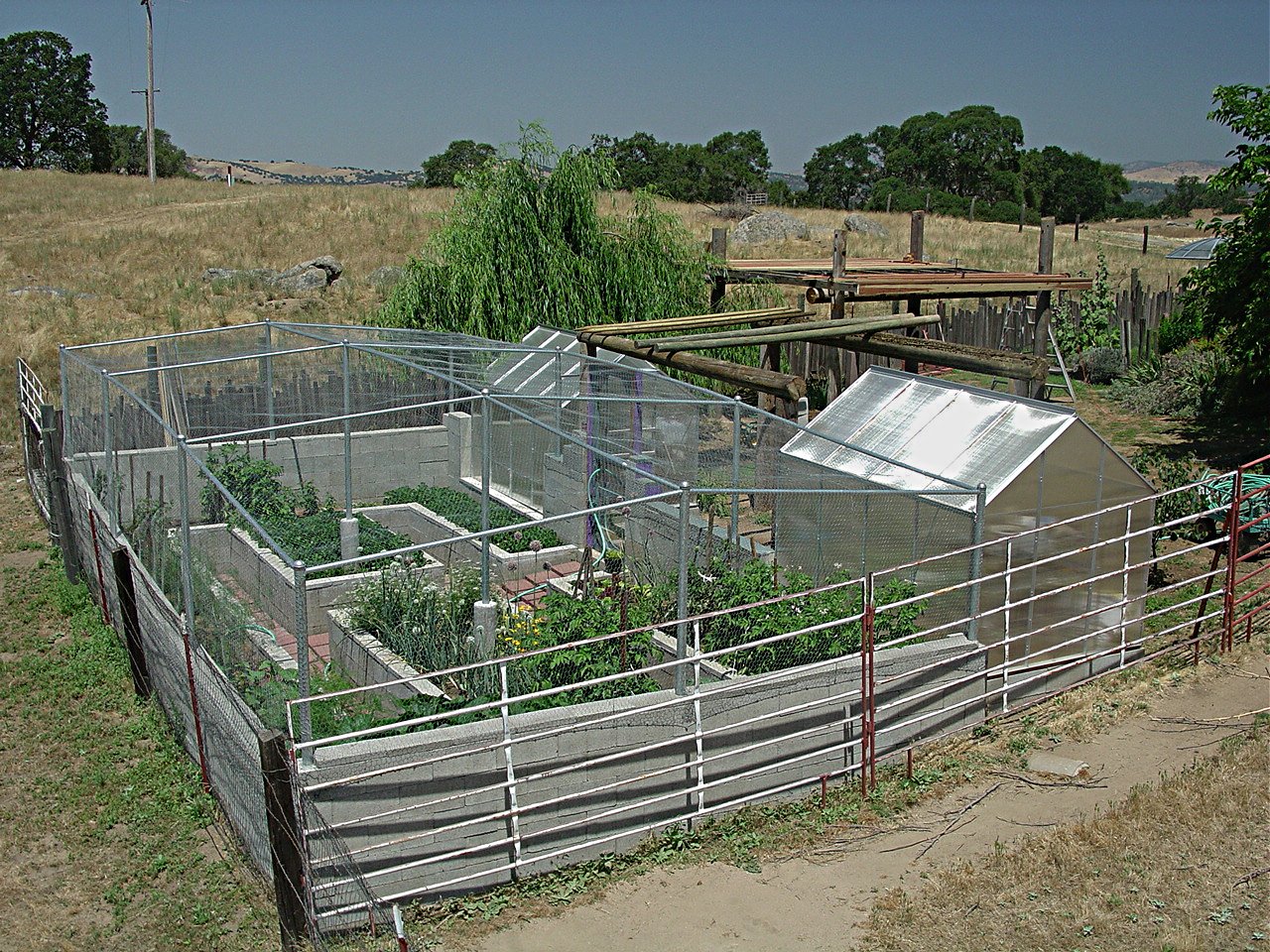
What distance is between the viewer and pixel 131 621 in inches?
377

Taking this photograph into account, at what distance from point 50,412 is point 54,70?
219 feet

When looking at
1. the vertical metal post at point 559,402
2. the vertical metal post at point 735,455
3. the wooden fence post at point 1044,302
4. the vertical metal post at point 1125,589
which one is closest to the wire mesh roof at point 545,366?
the vertical metal post at point 559,402

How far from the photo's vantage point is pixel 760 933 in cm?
636

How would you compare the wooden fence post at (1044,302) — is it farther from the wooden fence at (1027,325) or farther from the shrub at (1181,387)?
the wooden fence at (1027,325)

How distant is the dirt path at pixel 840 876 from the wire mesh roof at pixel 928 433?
217 cm

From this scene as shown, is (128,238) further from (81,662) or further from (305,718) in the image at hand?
(305,718)

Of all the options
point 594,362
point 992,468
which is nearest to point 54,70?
point 594,362

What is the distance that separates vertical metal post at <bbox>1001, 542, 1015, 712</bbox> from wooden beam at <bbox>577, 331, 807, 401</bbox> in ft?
9.00

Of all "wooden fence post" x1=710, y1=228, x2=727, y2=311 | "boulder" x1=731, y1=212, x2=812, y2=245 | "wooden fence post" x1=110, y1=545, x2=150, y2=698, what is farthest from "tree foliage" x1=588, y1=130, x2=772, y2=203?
"wooden fence post" x1=110, y1=545, x2=150, y2=698

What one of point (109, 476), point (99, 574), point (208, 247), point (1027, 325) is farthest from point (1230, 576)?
point (208, 247)

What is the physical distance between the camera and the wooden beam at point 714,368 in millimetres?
11086

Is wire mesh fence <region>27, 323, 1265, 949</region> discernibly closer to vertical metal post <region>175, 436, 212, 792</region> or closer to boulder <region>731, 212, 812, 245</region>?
vertical metal post <region>175, 436, 212, 792</region>

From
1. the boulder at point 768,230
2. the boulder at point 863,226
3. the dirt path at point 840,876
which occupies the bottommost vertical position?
the dirt path at point 840,876

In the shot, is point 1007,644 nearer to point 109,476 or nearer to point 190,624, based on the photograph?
point 190,624
